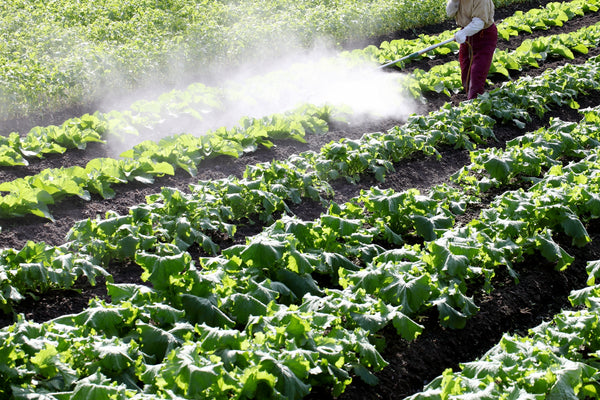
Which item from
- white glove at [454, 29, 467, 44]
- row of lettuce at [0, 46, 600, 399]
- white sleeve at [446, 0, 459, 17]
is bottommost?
row of lettuce at [0, 46, 600, 399]

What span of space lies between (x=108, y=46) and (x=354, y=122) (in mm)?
4636

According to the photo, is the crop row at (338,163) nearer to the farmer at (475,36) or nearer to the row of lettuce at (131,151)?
the row of lettuce at (131,151)

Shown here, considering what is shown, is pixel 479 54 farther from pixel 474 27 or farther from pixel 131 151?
pixel 131 151

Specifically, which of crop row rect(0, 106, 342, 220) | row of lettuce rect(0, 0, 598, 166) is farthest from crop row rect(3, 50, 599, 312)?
row of lettuce rect(0, 0, 598, 166)

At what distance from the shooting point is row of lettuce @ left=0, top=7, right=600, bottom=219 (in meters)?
5.67

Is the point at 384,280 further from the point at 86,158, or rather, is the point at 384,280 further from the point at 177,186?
the point at 86,158

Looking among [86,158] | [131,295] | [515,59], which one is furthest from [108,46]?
[131,295]

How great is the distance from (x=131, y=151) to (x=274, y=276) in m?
2.96

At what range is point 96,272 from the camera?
15.0 ft

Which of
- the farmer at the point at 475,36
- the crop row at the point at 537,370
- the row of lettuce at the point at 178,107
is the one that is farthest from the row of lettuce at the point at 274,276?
the farmer at the point at 475,36

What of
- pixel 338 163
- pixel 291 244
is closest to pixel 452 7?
pixel 338 163

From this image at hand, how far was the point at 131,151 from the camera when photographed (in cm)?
677

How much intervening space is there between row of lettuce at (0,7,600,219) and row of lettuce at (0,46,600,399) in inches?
31.5

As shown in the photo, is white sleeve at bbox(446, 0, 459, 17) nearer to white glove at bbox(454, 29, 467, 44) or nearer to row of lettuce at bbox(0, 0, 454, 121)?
white glove at bbox(454, 29, 467, 44)
